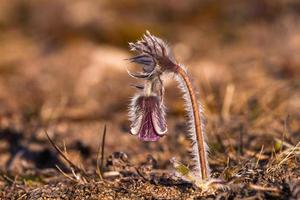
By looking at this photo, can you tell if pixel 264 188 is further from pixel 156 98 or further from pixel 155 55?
pixel 155 55

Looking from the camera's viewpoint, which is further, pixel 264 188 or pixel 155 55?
pixel 155 55

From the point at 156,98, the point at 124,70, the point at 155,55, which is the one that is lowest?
the point at 156,98

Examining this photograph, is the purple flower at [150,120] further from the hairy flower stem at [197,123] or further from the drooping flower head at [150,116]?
the hairy flower stem at [197,123]

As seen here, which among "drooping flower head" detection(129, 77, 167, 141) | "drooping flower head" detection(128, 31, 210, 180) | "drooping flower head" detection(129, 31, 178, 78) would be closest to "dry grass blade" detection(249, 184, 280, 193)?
"drooping flower head" detection(128, 31, 210, 180)

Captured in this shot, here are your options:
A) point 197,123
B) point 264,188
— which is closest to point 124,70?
point 197,123

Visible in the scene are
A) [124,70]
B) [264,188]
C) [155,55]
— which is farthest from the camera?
[124,70]

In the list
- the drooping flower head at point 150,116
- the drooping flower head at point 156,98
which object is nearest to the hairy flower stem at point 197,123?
the drooping flower head at point 156,98
